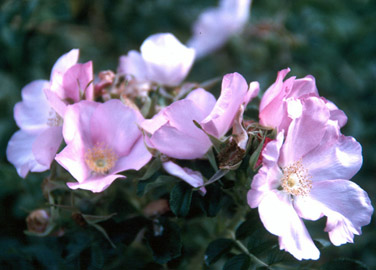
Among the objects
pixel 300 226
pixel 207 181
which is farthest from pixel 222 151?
pixel 300 226

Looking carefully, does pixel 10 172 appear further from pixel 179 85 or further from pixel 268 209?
pixel 268 209

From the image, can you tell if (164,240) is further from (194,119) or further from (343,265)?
(343,265)

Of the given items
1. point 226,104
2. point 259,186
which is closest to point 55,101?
point 226,104

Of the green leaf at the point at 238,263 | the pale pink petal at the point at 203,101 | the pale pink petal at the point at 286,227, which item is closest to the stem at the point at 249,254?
the green leaf at the point at 238,263

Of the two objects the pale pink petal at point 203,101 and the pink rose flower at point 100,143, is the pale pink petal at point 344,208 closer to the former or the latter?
the pale pink petal at point 203,101

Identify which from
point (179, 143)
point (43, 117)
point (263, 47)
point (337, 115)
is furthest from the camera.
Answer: point (263, 47)

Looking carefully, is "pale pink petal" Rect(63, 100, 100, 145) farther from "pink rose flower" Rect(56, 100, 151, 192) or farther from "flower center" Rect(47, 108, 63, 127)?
"flower center" Rect(47, 108, 63, 127)
